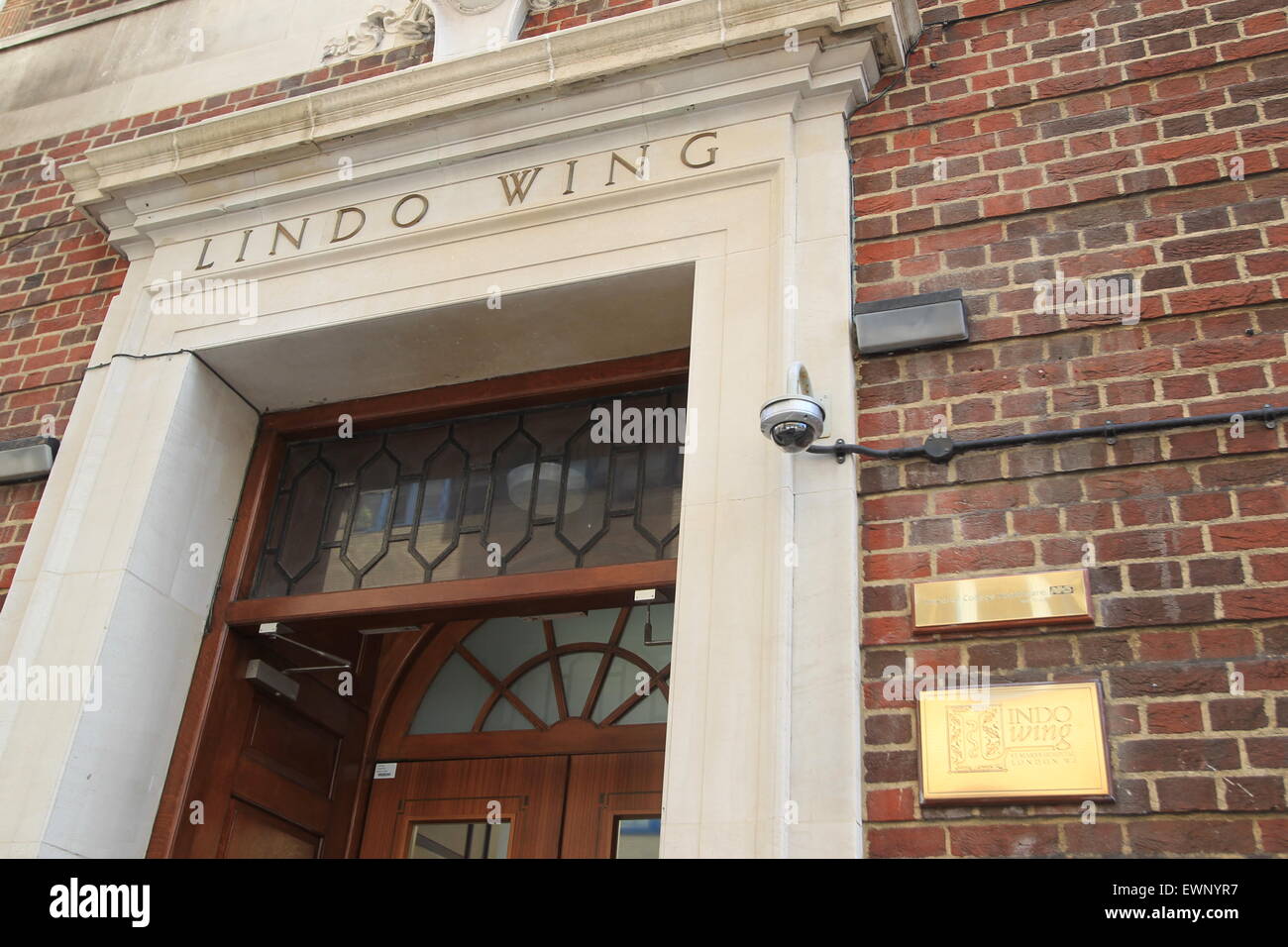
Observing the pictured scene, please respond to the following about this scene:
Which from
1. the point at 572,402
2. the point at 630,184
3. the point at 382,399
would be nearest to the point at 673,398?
the point at 572,402

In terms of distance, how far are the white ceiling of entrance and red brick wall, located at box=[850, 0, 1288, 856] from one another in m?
0.91

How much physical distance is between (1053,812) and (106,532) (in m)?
3.55

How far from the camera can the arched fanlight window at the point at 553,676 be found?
5.55 m

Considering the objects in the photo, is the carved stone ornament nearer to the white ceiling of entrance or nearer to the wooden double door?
the white ceiling of entrance

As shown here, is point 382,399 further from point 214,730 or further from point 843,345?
point 843,345

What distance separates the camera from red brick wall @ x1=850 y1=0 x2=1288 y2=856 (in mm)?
3111

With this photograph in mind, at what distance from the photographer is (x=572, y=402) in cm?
504

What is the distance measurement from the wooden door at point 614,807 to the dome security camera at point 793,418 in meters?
2.11
